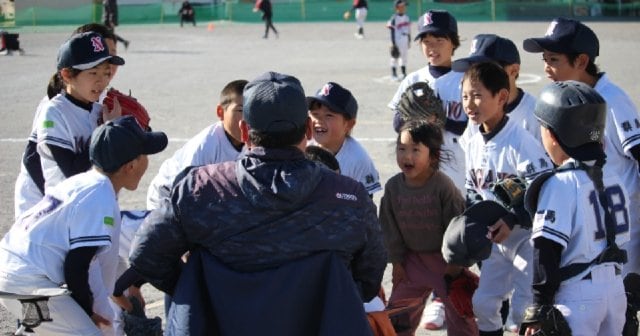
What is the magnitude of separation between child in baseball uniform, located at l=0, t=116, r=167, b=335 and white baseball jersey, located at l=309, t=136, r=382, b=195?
169 cm

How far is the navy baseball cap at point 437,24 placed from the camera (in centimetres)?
772

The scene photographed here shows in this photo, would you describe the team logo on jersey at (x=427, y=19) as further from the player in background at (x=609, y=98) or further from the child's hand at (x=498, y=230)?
the child's hand at (x=498, y=230)

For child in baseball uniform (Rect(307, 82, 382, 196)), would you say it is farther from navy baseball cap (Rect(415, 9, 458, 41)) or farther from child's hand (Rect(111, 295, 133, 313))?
navy baseball cap (Rect(415, 9, 458, 41))

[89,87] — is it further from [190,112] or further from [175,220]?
[190,112]

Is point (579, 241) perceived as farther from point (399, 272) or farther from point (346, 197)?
point (399, 272)

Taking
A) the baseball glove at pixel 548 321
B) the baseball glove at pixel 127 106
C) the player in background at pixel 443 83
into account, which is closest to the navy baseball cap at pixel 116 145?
the baseball glove at pixel 127 106

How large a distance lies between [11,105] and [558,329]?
15.1 metres

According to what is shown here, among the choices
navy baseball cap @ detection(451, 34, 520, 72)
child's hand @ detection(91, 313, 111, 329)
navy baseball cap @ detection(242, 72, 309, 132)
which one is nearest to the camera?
navy baseball cap @ detection(242, 72, 309, 132)

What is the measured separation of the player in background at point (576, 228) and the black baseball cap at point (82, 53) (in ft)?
9.41

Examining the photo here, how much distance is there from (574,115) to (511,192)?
0.65 m

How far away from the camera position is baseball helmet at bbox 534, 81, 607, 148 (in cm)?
445

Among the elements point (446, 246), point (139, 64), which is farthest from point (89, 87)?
point (139, 64)

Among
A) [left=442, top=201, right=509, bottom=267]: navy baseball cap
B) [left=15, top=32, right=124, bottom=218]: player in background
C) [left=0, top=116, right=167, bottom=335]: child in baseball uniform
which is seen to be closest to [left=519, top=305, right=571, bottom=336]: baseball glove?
[left=442, top=201, right=509, bottom=267]: navy baseball cap

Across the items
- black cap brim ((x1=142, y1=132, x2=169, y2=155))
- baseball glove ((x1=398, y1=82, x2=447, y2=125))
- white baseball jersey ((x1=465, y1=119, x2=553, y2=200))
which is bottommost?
white baseball jersey ((x1=465, y1=119, x2=553, y2=200))
